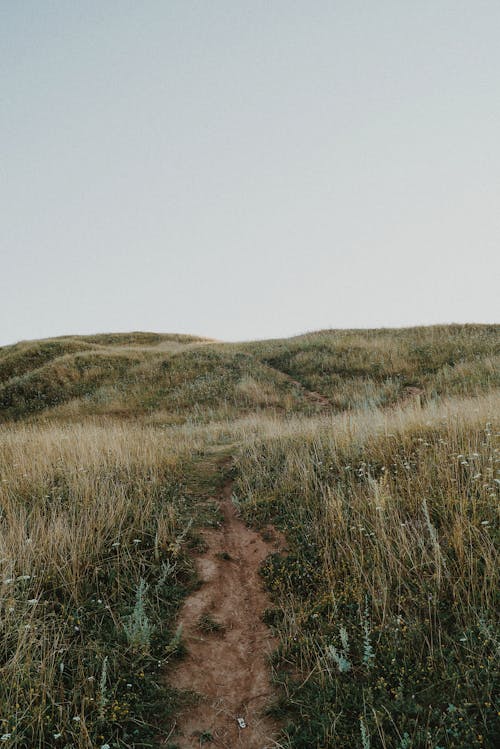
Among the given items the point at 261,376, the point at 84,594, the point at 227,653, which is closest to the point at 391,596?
the point at 227,653

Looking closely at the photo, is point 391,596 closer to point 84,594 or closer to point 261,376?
point 84,594

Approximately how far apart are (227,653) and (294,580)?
929 mm

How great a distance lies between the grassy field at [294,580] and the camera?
8.60ft

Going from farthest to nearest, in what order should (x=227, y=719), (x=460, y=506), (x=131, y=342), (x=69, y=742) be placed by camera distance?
(x=131, y=342) < (x=460, y=506) < (x=227, y=719) < (x=69, y=742)

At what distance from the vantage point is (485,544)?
11.8 ft

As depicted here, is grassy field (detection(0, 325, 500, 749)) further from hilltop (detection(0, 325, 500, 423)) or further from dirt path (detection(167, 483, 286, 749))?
hilltop (detection(0, 325, 500, 423))

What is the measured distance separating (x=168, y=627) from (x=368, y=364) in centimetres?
2018

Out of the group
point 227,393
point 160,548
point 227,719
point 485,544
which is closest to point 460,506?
point 485,544

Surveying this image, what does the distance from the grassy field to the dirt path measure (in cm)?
14

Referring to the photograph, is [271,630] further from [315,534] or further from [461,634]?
[461,634]

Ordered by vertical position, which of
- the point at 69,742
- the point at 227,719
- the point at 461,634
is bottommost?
the point at 227,719

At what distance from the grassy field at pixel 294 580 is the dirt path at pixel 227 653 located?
0.14 meters

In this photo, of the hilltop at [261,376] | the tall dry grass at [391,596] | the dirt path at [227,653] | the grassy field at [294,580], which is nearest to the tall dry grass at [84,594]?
the grassy field at [294,580]

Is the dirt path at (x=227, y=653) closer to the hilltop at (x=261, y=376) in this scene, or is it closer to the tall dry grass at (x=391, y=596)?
the tall dry grass at (x=391, y=596)
